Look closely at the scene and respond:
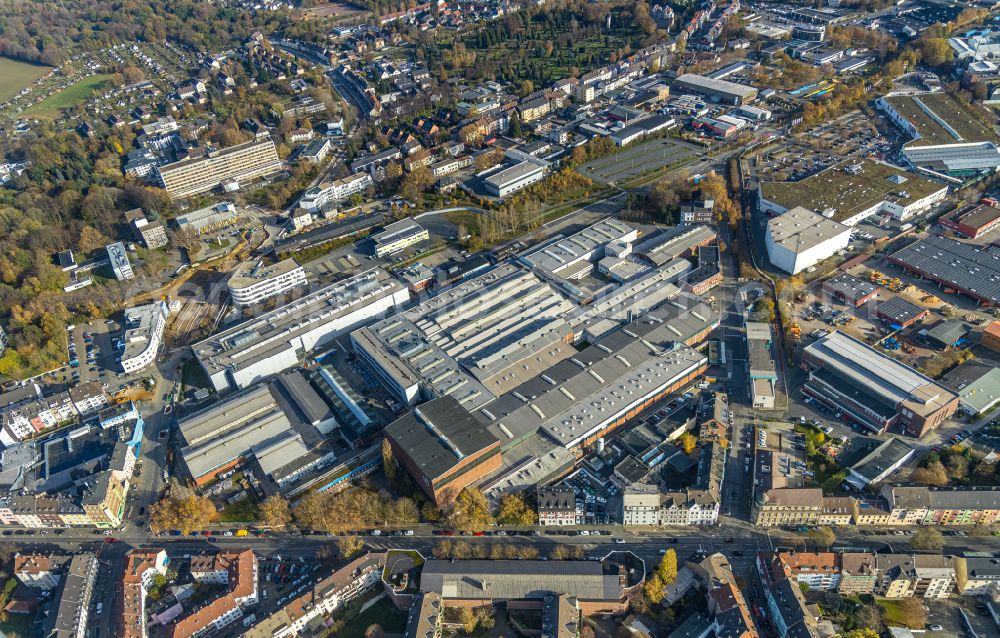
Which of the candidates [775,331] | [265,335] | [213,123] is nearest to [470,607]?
[265,335]

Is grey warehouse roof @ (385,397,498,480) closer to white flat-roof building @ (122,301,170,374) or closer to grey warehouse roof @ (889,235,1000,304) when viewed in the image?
white flat-roof building @ (122,301,170,374)

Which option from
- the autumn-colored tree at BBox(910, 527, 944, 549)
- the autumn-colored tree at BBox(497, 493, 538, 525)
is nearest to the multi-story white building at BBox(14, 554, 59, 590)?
the autumn-colored tree at BBox(497, 493, 538, 525)

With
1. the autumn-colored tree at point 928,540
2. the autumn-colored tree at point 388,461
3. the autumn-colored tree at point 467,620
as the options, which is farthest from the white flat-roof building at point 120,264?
the autumn-colored tree at point 928,540

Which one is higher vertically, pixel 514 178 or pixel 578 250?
pixel 514 178

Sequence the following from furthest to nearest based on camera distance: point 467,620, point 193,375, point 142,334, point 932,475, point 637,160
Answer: point 637,160 → point 142,334 → point 193,375 → point 932,475 → point 467,620

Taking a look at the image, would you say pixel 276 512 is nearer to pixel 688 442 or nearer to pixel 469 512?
pixel 469 512

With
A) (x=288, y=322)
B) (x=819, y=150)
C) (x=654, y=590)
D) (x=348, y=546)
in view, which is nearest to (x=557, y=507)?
(x=654, y=590)

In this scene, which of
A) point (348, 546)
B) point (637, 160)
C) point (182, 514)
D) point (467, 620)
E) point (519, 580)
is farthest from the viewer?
point (637, 160)
